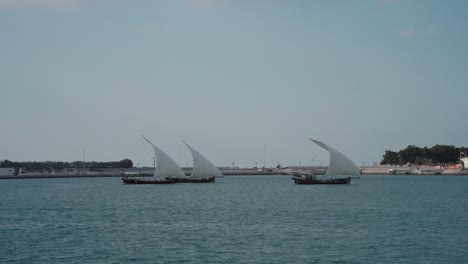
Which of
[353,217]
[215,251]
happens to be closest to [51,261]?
[215,251]

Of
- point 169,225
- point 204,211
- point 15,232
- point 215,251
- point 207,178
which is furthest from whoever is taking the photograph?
point 207,178

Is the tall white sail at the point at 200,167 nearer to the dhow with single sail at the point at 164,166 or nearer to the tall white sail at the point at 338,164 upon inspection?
the dhow with single sail at the point at 164,166

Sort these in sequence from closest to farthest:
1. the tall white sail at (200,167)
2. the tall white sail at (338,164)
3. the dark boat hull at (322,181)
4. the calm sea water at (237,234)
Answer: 1. the calm sea water at (237,234)
2. the tall white sail at (338,164)
3. the dark boat hull at (322,181)
4. the tall white sail at (200,167)

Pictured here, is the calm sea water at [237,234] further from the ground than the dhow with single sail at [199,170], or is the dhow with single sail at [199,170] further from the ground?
the dhow with single sail at [199,170]

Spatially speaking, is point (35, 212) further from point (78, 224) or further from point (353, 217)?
point (353, 217)

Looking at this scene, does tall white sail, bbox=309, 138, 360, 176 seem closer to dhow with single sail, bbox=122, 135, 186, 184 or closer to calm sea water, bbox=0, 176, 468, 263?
dhow with single sail, bbox=122, 135, 186, 184

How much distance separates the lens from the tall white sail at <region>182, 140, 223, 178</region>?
5950 inches

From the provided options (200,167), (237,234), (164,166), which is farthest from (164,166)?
(237,234)

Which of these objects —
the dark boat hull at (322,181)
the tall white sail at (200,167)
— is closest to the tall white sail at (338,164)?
the dark boat hull at (322,181)

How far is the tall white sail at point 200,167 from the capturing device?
151 m

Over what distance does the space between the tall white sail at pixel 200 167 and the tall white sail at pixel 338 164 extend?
29749mm

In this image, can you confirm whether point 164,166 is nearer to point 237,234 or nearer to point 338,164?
point 338,164

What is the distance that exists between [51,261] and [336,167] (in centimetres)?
9788

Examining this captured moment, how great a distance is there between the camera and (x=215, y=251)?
44.1m
